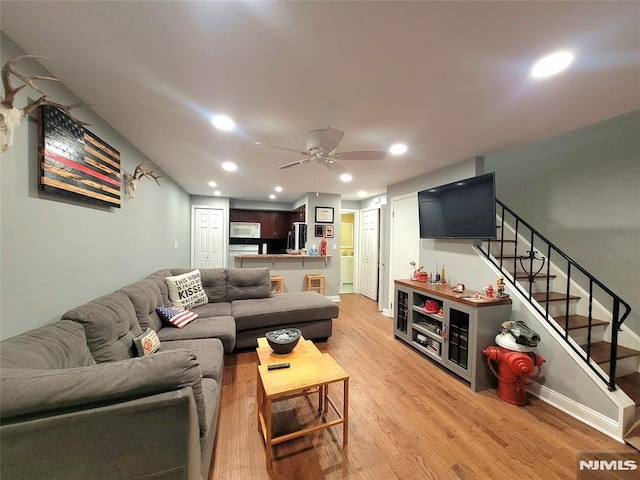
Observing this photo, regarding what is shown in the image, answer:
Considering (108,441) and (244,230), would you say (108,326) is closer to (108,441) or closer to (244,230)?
(108,441)

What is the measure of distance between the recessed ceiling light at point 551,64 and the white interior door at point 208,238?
20.8 ft

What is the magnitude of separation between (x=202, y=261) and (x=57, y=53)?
5.35m

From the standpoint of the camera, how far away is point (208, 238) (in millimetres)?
6281

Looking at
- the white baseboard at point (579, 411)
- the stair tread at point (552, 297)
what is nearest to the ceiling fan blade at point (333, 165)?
the stair tread at point (552, 297)

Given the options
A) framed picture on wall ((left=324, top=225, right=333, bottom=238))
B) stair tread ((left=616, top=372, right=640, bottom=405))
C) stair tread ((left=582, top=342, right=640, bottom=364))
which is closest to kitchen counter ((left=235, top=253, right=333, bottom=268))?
framed picture on wall ((left=324, top=225, right=333, bottom=238))

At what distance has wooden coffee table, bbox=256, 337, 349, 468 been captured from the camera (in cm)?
150

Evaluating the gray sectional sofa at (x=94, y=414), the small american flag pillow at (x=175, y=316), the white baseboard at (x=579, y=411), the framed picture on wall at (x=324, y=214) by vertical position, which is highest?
the framed picture on wall at (x=324, y=214)

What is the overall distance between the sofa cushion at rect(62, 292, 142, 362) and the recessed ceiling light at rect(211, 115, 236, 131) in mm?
1696

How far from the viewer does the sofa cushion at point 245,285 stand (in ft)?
11.8

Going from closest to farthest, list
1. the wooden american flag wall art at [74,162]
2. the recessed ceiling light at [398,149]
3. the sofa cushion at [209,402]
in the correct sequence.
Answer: the sofa cushion at [209,402], the wooden american flag wall art at [74,162], the recessed ceiling light at [398,149]

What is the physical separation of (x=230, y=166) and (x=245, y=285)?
179cm

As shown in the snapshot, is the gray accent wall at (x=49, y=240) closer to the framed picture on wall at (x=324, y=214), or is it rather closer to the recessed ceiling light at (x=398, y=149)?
the recessed ceiling light at (x=398, y=149)

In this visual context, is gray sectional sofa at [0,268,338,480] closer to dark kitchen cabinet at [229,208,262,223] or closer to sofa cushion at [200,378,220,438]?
sofa cushion at [200,378,220,438]

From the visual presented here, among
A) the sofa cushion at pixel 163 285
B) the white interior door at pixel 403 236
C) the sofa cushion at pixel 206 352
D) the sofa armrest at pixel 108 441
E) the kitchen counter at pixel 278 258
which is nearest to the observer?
the sofa armrest at pixel 108 441
